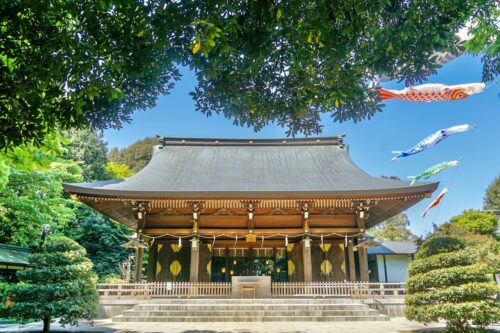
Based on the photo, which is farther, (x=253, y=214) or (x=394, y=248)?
(x=394, y=248)

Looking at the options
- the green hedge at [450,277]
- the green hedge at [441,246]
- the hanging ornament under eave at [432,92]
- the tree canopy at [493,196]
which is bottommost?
the green hedge at [450,277]

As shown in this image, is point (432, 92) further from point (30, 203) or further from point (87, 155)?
point (87, 155)

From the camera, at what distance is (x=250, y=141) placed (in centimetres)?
2122

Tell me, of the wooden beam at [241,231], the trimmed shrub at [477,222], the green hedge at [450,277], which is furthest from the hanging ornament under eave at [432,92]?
the trimmed shrub at [477,222]

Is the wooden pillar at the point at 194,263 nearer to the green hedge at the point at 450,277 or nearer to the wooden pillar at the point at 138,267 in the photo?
the wooden pillar at the point at 138,267

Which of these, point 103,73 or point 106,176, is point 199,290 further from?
point 106,176

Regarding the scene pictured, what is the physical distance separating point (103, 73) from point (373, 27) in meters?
3.98

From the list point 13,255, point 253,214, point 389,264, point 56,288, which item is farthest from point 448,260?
point 389,264

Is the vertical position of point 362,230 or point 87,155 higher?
point 87,155

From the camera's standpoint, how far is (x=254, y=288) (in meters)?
13.8

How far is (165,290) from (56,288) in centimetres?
632

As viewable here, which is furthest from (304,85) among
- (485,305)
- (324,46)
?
(485,305)

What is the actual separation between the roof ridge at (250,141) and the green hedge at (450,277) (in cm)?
1277

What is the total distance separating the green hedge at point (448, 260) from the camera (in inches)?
330
